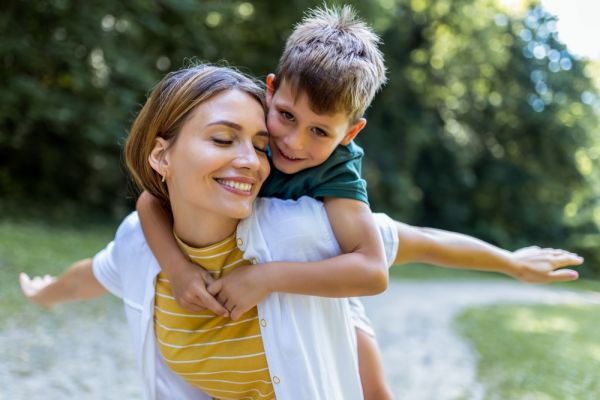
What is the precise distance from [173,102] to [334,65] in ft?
1.65

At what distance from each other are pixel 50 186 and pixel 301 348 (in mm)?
15935

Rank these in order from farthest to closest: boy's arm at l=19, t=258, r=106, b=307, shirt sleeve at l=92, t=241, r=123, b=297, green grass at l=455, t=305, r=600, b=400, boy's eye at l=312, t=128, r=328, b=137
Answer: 1. green grass at l=455, t=305, r=600, b=400
2. boy's arm at l=19, t=258, r=106, b=307
3. shirt sleeve at l=92, t=241, r=123, b=297
4. boy's eye at l=312, t=128, r=328, b=137

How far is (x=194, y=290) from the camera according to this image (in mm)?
1823

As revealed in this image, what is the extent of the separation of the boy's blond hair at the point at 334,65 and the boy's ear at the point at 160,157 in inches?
18.1

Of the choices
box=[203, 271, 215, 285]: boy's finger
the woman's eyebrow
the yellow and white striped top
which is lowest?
the yellow and white striped top

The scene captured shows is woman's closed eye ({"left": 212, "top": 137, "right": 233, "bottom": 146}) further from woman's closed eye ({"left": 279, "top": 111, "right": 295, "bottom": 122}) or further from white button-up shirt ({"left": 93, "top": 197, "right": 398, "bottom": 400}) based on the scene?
woman's closed eye ({"left": 279, "top": 111, "right": 295, "bottom": 122})

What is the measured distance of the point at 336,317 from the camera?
190 cm

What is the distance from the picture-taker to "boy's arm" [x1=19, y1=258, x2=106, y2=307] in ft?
8.05

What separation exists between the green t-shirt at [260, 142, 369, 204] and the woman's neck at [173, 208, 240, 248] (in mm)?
181

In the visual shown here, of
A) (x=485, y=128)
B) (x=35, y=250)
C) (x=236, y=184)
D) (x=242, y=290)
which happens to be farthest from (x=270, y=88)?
(x=485, y=128)

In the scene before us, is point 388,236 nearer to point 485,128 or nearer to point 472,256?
point 472,256

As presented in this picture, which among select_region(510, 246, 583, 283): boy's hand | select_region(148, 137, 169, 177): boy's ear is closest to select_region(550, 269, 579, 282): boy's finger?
select_region(510, 246, 583, 283): boy's hand

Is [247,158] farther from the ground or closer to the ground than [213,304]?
farther from the ground

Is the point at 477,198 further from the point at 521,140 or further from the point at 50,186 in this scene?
the point at 50,186
